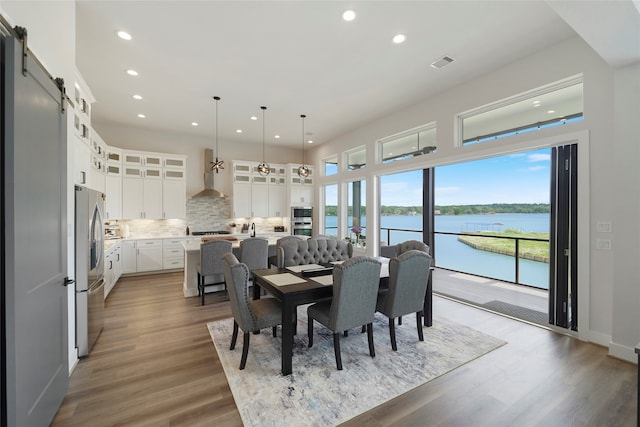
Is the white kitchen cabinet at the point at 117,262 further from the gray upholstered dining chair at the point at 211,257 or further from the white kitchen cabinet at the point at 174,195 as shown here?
the gray upholstered dining chair at the point at 211,257

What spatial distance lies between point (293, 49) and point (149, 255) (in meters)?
5.29

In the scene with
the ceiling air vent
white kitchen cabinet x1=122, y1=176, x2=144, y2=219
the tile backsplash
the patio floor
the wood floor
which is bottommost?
the wood floor

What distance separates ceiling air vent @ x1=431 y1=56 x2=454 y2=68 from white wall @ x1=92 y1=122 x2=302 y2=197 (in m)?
5.40

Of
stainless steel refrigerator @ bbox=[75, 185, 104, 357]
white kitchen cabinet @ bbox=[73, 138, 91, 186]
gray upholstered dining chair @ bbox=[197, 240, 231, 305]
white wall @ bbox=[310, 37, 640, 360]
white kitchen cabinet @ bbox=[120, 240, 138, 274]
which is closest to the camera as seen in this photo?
stainless steel refrigerator @ bbox=[75, 185, 104, 357]

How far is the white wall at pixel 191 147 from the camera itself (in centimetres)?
625

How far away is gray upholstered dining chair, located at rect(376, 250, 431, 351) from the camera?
9.04 feet

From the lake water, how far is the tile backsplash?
96.0 inches

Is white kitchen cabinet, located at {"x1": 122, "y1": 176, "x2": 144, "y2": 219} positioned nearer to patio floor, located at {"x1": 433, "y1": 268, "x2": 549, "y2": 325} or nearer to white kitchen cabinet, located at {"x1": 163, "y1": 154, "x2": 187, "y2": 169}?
white kitchen cabinet, located at {"x1": 163, "y1": 154, "x2": 187, "y2": 169}

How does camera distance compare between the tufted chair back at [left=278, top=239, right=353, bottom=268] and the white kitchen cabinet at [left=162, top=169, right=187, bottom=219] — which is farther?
the white kitchen cabinet at [left=162, top=169, right=187, bottom=219]

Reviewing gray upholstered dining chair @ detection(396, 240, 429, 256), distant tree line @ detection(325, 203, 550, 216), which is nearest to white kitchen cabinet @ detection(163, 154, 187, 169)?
distant tree line @ detection(325, 203, 550, 216)

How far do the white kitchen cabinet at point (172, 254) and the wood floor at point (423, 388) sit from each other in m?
3.04

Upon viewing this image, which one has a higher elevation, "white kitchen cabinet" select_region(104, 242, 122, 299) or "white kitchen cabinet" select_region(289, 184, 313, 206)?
"white kitchen cabinet" select_region(289, 184, 313, 206)

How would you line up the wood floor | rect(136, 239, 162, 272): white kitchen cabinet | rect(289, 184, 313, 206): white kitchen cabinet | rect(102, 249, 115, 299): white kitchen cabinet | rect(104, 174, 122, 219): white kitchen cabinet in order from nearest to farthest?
1. the wood floor
2. rect(102, 249, 115, 299): white kitchen cabinet
3. rect(104, 174, 122, 219): white kitchen cabinet
4. rect(136, 239, 162, 272): white kitchen cabinet
5. rect(289, 184, 313, 206): white kitchen cabinet

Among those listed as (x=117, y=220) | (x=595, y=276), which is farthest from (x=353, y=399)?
(x=117, y=220)
